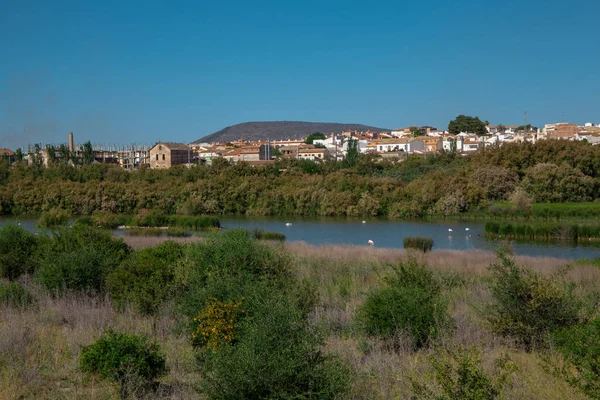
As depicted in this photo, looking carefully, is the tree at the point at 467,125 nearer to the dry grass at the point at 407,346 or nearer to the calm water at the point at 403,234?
the calm water at the point at 403,234

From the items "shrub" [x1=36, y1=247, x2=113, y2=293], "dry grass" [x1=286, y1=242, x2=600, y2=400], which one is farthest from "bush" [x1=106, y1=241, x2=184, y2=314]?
"dry grass" [x1=286, y1=242, x2=600, y2=400]

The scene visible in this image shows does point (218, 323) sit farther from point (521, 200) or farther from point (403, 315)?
point (521, 200)

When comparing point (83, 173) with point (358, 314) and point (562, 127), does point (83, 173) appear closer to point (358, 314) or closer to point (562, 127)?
point (358, 314)

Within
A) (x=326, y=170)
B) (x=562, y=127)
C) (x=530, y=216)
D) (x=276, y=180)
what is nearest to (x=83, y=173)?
(x=276, y=180)

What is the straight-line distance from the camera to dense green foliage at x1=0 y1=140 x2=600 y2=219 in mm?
45906

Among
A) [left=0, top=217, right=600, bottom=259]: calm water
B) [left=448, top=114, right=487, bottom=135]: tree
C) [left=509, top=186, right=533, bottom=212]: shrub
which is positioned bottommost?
[left=0, top=217, right=600, bottom=259]: calm water

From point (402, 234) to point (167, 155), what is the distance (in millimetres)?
57637

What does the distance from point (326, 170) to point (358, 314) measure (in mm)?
55147

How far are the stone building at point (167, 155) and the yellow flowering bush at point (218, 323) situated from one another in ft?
257

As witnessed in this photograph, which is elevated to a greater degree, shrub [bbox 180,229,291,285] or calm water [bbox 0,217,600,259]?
shrub [bbox 180,229,291,285]

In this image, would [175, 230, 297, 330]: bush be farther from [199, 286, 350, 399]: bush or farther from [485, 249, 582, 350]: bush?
[485, 249, 582, 350]: bush

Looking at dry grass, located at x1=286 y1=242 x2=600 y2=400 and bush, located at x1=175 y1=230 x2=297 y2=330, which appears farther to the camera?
bush, located at x1=175 y1=230 x2=297 y2=330

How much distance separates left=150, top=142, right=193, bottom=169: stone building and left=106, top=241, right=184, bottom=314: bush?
7366 centimetres

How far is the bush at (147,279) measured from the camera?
1024 centimetres
